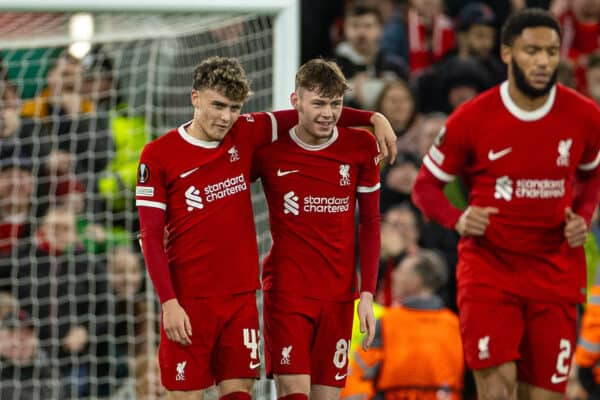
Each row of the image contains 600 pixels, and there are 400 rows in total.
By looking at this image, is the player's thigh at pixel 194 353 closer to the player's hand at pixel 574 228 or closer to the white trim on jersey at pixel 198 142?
the white trim on jersey at pixel 198 142

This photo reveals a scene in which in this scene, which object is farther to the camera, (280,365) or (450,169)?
(450,169)

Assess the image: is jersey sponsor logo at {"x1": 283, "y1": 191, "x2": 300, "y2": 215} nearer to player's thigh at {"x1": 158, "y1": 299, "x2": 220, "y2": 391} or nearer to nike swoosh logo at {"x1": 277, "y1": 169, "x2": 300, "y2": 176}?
nike swoosh logo at {"x1": 277, "y1": 169, "x2": 300, "y2": 176}

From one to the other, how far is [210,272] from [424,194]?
1293 mm

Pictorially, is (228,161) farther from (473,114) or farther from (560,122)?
(560,122)

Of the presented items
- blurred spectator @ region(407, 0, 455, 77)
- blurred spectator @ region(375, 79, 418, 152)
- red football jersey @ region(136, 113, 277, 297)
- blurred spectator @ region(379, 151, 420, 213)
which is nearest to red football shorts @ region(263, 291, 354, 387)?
red football jersey @ region(136, 113, 277, 297)

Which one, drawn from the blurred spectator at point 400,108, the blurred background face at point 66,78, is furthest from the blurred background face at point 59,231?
the blurred spectator at point 400,108

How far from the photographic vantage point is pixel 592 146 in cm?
582

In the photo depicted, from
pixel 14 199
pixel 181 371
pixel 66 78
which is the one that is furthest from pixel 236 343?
pixel 66 78

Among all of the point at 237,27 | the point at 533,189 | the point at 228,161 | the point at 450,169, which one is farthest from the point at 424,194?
the point at 237,27

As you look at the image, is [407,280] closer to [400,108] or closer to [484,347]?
[484,347]

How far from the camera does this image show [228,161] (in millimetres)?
5297

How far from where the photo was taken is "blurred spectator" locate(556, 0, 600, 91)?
33.9ft

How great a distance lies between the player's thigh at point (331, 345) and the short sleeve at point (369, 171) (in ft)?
1.79

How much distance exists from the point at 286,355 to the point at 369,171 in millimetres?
948
